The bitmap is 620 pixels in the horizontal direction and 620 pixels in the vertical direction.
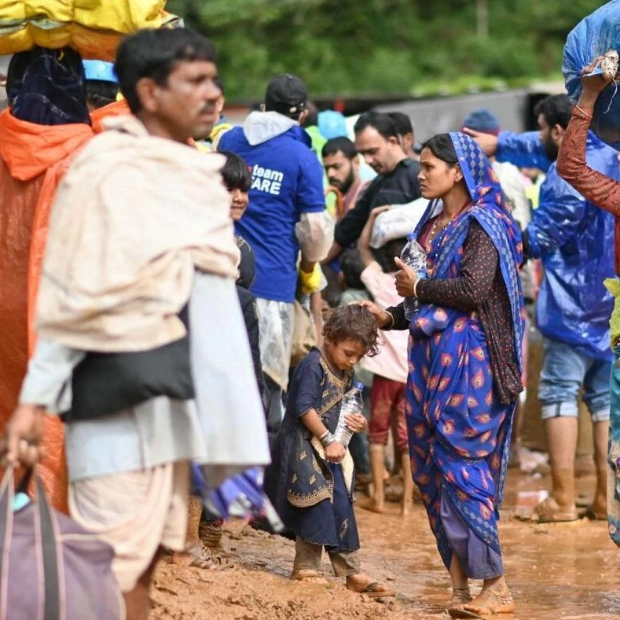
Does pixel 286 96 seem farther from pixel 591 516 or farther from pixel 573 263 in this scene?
pixel 591 516

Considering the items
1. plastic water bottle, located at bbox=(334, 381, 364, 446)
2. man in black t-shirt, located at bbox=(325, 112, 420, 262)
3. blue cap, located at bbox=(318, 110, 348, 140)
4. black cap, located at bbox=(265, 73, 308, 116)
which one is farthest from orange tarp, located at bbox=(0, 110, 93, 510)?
blue cap, located at bbox=(318, 110, 348, 140)

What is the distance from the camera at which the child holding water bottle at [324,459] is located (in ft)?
20.8

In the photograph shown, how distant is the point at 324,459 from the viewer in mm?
6375

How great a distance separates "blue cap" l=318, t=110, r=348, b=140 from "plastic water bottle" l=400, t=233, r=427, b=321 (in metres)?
5.10

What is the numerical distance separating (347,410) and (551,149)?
10.2ft

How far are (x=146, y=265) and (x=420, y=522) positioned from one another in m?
5.01

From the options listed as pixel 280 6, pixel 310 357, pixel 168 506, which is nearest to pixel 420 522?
pixel 310 357

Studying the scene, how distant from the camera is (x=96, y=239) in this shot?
378 cm

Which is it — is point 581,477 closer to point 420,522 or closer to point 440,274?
point 420,522

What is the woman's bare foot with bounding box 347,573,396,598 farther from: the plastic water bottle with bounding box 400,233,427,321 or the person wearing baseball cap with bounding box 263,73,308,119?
the person wearing baseball cap with bounding box 263,73,308,119

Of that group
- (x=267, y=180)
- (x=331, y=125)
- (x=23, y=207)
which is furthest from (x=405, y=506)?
(x=23, y=207)

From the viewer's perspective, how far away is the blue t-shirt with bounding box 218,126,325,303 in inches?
313

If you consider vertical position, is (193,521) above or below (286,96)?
below

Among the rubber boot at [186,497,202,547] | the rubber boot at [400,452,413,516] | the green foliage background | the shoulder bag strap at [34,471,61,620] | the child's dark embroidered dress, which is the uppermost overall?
the green foliage background
